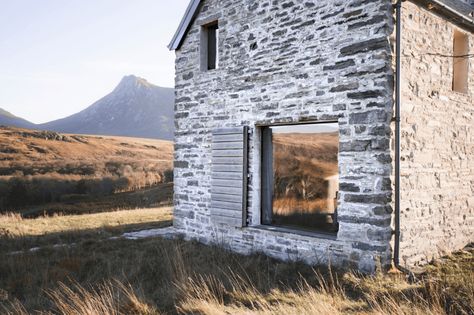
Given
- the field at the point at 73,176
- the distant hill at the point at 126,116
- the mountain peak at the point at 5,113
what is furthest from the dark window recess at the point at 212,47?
the mountain peak at the point at 5,113

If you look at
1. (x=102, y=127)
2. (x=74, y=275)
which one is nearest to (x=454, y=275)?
(x=74, y=275)

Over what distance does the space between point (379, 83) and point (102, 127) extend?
8637 centimetres

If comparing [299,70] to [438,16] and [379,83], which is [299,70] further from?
[438,16]

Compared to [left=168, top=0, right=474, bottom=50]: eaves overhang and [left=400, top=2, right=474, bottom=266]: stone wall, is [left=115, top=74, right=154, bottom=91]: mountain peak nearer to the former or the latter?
[left=168, top=0, right=474, bottom=50]: eaves overhang

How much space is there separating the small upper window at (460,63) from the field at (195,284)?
3.11 m

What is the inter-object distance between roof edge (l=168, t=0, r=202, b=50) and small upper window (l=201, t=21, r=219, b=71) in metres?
0.37

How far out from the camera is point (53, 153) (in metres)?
32.7

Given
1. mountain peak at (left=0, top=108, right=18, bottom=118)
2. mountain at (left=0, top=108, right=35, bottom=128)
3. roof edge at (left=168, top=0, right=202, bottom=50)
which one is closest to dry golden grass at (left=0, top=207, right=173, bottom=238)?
roof edge at (left=168, top=0, right=202, bottom=50)

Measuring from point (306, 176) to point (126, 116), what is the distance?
88.0 m

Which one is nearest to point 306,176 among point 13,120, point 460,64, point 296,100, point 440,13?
point 296,100

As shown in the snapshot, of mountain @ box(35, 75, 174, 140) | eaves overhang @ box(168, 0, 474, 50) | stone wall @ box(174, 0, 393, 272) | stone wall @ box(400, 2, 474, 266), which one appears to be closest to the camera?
stone wall @ box(174, 0, 393, 272)

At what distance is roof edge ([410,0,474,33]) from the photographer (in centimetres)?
688

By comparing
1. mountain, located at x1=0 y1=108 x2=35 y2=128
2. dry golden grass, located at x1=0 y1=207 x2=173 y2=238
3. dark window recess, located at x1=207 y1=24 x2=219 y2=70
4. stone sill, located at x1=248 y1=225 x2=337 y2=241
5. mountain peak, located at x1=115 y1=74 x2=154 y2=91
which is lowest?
dry golden grass, located at x1=0 y1=207 x2=173 y2=238

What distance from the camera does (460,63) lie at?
324 inches
